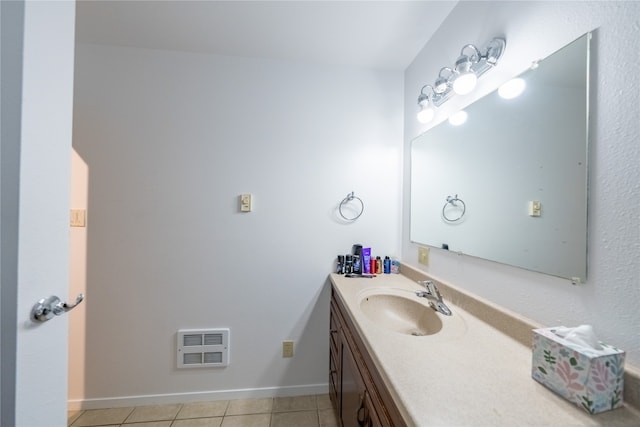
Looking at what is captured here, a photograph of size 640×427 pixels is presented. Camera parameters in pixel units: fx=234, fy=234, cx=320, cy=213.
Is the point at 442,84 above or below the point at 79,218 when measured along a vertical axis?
above

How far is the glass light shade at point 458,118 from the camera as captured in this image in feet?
3.89

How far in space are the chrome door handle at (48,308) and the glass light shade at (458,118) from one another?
1729 mm

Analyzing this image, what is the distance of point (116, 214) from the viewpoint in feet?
5.22

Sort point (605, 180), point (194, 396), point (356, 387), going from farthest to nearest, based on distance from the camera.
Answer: point (194, 396) < point (356, 387) < point (605, 180)

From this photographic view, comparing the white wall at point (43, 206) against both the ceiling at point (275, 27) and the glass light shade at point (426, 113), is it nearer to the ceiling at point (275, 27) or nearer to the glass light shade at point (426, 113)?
the ceiling at point (275, 27)

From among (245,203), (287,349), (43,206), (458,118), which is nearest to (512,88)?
(458,118)

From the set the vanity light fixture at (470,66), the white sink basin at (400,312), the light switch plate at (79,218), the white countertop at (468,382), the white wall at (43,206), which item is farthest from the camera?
the light switch plate at (79,218)

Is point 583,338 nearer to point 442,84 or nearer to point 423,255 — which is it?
point 423,255

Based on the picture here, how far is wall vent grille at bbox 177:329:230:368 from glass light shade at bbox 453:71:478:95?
2012 millimetres

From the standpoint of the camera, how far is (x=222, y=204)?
1674 mm

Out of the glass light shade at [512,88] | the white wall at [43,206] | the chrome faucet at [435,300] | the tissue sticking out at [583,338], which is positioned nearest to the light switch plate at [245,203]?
the white wall at [43,206]

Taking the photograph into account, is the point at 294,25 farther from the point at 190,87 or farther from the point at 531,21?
the point at 531,21

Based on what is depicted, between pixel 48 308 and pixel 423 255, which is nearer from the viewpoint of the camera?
Answer: pixel 48 308

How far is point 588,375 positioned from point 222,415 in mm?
1860
